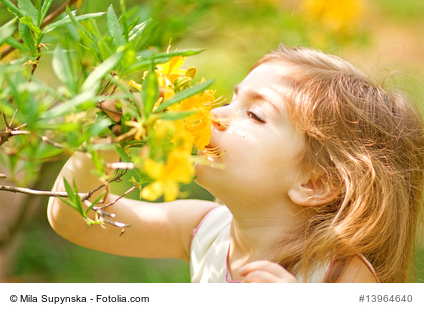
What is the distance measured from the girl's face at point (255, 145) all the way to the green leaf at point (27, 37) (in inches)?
12.9

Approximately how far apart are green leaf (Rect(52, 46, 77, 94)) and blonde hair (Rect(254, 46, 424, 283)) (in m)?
0.52

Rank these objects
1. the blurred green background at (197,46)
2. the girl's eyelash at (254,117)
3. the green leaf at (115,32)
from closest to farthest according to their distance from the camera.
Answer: the green leaf at (115,32), the girl's eyelash at (254,117), the blurred green background at (197,46)

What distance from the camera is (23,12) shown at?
0.64 m

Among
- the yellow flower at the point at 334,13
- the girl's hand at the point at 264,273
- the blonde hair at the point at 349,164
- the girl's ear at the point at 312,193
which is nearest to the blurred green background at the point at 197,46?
the yellow flower at the point at 334,13

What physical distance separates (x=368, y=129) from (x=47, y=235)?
1.62 m

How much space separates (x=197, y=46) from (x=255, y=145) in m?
1.12

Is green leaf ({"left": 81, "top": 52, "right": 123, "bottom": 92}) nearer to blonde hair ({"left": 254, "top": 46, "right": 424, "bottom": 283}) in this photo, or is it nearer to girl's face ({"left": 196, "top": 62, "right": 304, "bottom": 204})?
girl's face ({"left": 196, "top": 62, "right": 304, "bottom": 204})

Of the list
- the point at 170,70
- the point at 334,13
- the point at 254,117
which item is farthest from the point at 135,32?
the point at 334,13

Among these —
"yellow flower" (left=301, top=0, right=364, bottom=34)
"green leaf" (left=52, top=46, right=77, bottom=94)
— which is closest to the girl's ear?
"green leaf" (left=52, top=46, right=77, bottom=94)

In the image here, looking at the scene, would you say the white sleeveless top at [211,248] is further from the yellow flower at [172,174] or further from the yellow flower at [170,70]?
the yellow flower at [172,174]

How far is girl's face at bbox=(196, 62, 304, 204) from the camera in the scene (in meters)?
0.89

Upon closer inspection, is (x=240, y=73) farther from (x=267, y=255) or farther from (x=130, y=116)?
(x=130, y=116)

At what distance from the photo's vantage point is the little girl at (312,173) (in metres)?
0.91
